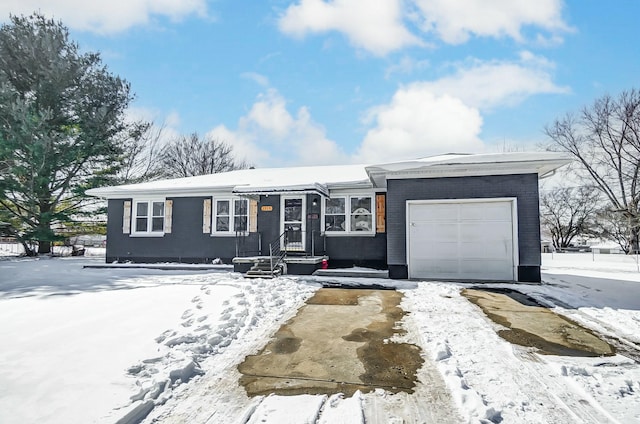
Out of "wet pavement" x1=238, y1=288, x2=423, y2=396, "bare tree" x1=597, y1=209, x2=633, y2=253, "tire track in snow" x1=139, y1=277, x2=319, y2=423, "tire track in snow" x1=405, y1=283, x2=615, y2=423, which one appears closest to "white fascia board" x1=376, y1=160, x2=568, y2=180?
"tire track in snow" x1=139, y1=277, x2=319, y2=423

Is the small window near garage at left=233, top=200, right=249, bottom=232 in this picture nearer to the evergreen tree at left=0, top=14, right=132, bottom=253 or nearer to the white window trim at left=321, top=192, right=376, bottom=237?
the white window trim at left=321, top=192, right=376, bottom=237

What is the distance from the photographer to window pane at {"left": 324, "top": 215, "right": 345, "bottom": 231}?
1155 cm

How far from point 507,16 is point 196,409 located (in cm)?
1029

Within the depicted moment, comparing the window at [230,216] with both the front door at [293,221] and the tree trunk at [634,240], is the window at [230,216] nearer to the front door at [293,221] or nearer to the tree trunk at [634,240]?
the front door at [293,221]

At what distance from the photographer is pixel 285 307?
20.6 feet

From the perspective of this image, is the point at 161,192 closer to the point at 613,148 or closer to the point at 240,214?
the point at 240,214

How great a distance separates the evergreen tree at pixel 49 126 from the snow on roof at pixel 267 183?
6.07 meters

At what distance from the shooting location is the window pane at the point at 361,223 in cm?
1137

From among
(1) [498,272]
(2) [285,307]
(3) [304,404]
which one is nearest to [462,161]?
(1) [498,272]

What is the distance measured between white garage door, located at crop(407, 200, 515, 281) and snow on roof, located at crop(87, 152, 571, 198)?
97cm

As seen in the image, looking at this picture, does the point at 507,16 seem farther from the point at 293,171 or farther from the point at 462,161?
the point at 293,171

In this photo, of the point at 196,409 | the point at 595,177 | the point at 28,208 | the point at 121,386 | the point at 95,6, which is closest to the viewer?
the point at 196,409

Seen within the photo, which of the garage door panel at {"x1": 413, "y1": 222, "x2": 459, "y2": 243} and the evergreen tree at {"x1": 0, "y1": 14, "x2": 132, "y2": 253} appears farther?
the evergreen tree at {"x1": 0, "y1": 14, "x2": 132, "y2": 253}

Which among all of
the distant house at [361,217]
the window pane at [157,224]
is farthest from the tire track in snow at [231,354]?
the window pane at [157,224]
